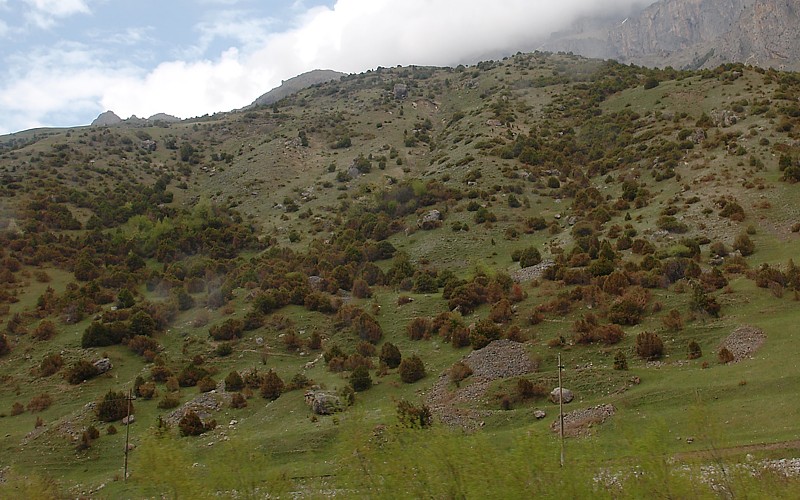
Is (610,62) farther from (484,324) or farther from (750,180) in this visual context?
(484,324)

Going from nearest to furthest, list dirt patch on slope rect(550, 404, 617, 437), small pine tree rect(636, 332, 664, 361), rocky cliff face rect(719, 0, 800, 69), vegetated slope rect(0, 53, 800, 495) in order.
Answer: dirt patch on slope rect(550, 404, 617, 437) → vegetated slope rect(0, 53, 800, 495) → small pine tree rect(636, 332, 664, 361) → rocky cliff face rect(719, 0, 800, 69)

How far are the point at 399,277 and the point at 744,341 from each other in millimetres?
24772

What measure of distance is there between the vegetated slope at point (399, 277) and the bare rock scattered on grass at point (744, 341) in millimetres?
565

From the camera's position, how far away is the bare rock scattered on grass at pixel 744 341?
20.8 metres

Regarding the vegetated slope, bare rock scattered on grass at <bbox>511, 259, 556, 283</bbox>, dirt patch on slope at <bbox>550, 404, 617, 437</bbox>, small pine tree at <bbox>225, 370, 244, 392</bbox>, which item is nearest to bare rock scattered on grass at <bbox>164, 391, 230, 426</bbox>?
the vegetated slope

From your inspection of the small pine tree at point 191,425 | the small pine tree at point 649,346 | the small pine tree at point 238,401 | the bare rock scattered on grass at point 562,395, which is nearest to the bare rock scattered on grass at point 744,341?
the small pine tree at point 649,346

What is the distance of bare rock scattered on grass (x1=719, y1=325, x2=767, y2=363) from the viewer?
2081 cm

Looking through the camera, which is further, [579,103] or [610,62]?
[610,62]

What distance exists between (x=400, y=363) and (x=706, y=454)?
1703 cm

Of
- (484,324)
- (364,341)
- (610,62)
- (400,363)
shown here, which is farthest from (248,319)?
(610,62)

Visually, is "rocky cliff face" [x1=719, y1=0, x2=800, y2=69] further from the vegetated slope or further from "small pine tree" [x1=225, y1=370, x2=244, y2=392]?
"small pine tree" [x1=225, y1=370, x2=244, y2=392]

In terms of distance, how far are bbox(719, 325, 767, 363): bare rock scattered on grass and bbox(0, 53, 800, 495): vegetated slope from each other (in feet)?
1.85

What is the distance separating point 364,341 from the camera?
32344 millimetres

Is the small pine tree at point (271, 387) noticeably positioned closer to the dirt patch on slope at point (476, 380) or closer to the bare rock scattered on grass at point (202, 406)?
the bare rock scattered on grass at point (202, 406)
